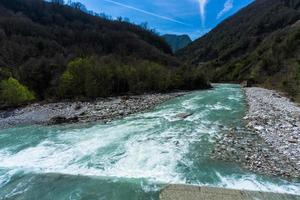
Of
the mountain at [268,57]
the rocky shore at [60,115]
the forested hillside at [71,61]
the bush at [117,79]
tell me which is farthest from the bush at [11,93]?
the mountain at [268,57]

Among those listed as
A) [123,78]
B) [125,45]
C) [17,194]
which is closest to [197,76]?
[123,78]

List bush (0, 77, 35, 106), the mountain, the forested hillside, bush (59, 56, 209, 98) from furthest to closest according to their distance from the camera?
the mountain → the forested hillside → bush (59, 56, 209, 98) → bush (0, 77, 35, 106)

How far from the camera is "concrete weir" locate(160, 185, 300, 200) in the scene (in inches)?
354

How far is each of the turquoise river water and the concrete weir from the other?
0.45 metres

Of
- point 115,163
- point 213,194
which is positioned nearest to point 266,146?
point 213,194

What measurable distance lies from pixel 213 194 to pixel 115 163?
18.6 feet

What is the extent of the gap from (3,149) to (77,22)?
155785 mm

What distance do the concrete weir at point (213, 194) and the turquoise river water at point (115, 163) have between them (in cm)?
45

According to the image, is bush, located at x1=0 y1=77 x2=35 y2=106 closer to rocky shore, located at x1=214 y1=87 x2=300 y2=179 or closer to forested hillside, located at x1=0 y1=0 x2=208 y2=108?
forested hillside, located at x1=0 y1=0 x2=208 y2=108

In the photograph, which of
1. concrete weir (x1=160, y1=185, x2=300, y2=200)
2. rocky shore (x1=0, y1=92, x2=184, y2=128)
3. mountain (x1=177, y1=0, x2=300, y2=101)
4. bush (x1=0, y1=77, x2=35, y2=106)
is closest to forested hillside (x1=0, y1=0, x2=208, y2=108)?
bush (x1=0, y1=77, x2=35, y2=106)

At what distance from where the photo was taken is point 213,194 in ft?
30.3

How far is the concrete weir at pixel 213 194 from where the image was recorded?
9000 millimetres

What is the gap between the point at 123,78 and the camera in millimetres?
53281

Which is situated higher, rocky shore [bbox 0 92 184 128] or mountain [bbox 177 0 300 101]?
mountain [bbox 177 0 300 101]
